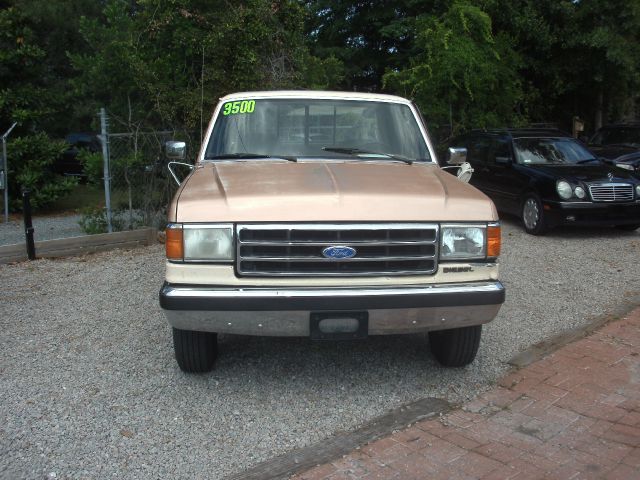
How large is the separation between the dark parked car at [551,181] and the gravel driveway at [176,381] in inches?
102

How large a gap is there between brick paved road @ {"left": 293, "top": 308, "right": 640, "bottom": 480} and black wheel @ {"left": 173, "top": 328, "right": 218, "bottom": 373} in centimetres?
131

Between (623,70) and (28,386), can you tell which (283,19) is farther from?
(623,70)

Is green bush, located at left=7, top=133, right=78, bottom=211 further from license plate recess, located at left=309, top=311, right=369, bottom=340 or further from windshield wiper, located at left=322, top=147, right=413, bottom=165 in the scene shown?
license plate recess, located at left=309, top=311, right=369, bottom=340

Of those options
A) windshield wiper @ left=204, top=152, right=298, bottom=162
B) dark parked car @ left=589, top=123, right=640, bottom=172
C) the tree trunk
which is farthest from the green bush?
the tree trunk

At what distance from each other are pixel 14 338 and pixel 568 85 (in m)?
15.8

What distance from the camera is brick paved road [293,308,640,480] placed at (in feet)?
10.8

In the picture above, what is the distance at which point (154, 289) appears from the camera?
22.2 feet

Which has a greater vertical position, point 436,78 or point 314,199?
point 436,78

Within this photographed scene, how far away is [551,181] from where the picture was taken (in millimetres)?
9578

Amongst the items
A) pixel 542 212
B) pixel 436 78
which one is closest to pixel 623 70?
pixel 436 78

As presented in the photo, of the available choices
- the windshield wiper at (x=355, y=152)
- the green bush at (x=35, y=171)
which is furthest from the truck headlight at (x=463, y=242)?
the green bush at (x=35, y=171)

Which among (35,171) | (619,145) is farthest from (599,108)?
(35,171)

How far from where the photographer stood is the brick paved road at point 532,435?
10.8 ft

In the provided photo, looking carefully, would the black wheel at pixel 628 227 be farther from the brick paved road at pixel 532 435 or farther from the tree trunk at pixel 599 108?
the tree trunk at pixel 599 108
